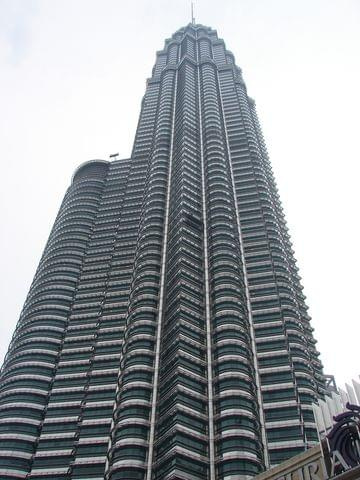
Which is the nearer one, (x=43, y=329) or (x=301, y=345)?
(x=301, y=345)

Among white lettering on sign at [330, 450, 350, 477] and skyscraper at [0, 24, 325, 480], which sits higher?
skyscraper at [0, 24, 325, 480]

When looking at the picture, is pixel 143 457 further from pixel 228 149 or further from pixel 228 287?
pixel 228 149

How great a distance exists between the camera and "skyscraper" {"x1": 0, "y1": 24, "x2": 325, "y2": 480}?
9556 centimetres

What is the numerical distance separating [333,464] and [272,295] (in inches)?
3133

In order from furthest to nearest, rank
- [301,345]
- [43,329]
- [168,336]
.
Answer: [43,329], [301,345], [168,336]

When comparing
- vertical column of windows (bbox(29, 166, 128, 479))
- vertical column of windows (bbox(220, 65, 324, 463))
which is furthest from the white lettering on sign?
vertical column of windows (bbox(29, 166, 128, 479))

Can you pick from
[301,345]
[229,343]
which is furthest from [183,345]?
[301,345]

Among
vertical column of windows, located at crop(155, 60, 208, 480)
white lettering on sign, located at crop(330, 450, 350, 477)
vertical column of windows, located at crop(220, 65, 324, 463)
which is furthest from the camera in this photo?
vertical column of windows, located at crop(220, 65, 324, 463)

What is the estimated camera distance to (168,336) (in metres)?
114

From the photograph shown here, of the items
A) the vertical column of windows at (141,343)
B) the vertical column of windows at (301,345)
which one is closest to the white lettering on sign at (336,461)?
the vertical column of windows at (141,343)

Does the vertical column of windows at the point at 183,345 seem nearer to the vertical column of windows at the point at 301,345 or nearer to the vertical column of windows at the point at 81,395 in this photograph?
the vertical column of windows at the point at 81,395

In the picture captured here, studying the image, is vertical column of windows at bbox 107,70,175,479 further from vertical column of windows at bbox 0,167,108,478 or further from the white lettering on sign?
the white lettering on sign

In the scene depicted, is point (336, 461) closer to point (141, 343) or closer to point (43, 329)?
point (141, 343)

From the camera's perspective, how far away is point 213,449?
92.9m
